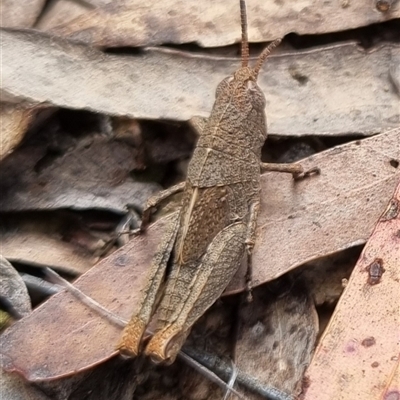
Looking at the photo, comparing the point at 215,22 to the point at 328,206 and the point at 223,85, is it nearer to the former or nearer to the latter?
the point at 223,85

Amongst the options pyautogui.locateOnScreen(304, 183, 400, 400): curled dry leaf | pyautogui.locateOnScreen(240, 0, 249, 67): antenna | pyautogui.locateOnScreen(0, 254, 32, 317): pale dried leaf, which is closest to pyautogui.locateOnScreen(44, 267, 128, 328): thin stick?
pyautogui.locateOnScreen(0, 254, 32, 317): pale dried leaf

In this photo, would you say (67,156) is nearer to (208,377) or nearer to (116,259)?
(116,259)

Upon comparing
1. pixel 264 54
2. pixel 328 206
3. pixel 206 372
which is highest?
pixel 264 54

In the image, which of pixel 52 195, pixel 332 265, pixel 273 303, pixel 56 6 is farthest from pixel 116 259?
pixel 56 6

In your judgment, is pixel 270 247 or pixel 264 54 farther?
pixel 264 54

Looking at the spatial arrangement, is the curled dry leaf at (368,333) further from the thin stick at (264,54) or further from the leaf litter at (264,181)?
the thin stick at (264,54)

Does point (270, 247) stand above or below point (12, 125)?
below

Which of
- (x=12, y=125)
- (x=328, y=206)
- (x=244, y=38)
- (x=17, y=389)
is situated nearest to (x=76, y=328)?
(x=17, y=389)
